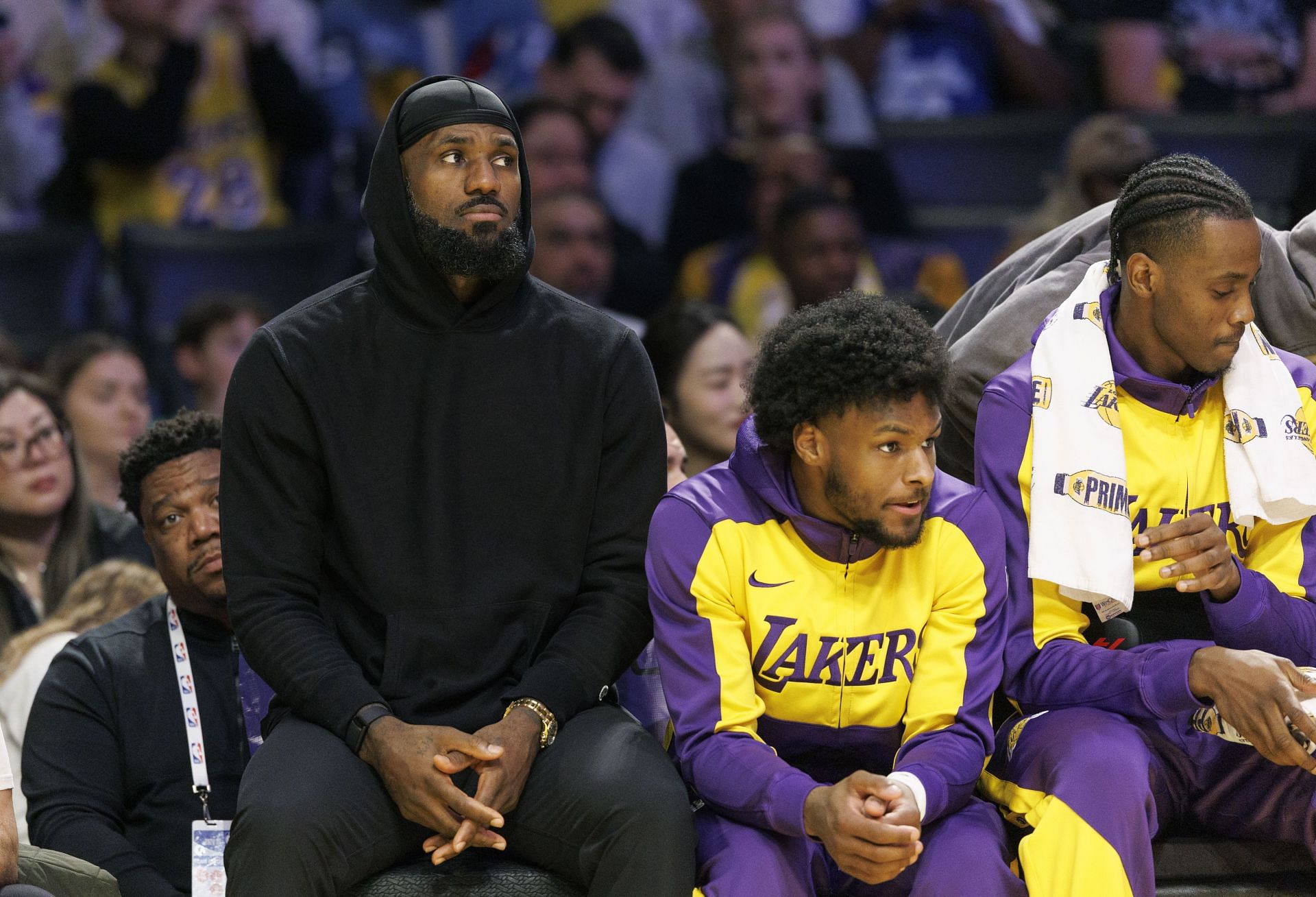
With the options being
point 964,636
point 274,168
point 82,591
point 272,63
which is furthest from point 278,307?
point 964,636

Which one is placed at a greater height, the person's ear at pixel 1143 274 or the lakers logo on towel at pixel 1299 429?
the person's ear at pixel 1143 274

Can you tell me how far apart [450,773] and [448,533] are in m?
0.42

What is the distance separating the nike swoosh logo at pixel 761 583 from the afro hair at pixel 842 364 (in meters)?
0.22

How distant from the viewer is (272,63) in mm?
5648

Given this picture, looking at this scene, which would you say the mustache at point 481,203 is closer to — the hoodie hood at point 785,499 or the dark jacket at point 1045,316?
the hoodie hood at point 785,499

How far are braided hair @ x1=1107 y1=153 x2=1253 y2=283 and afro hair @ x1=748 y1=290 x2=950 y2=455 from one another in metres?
0.41

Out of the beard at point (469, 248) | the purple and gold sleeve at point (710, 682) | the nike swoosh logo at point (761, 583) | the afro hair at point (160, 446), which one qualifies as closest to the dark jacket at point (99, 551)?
the afro hair at point (160, 446)

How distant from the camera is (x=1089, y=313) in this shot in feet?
8.51

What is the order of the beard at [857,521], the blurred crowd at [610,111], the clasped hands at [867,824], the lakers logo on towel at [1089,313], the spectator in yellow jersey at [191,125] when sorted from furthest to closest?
the spectator in yellow jersey at [191,125], the blurred crowd at [610,111], the lakers logo on towel at [1089,313], the beard at [857,521], the clasped hands at [867,824]

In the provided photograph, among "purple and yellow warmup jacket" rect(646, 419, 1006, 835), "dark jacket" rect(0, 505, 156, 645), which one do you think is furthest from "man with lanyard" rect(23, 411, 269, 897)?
"dark jacket" rect(0, 505, 156, 645)

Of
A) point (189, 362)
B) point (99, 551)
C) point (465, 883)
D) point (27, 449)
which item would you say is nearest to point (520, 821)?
point (465, 883)

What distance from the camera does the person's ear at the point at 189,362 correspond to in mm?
5180

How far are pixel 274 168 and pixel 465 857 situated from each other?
154 inches

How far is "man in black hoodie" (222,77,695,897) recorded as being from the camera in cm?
232
